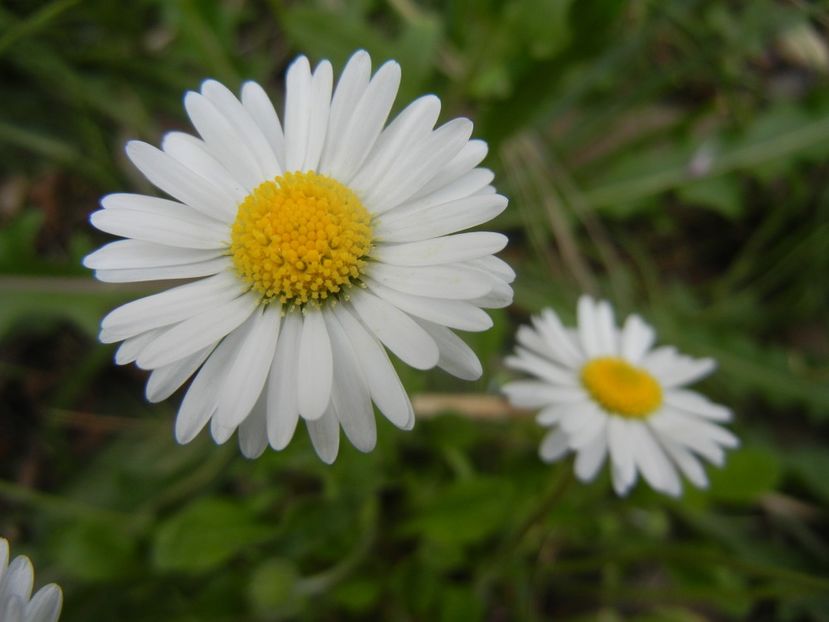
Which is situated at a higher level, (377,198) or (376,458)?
(377,198)

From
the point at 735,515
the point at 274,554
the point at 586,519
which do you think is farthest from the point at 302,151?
the point at 735,515

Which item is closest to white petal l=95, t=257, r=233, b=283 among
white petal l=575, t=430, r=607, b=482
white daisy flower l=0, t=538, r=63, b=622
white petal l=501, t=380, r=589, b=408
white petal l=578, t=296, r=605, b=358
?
white daisy flower l=0, t=538, r=63, b=622

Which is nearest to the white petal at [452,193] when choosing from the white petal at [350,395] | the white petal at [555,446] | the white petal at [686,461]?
the white petal at [350,395]

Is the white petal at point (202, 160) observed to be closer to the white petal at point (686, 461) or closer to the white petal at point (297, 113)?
the white petal at point (297, 113)

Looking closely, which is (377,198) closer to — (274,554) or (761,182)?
(274,554)

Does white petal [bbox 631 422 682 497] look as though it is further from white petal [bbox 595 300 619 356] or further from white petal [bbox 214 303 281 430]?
white petal [bbox 214 303 281 430]

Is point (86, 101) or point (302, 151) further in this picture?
point (86, 101)

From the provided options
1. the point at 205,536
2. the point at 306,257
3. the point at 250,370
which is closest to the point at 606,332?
the point at 306,257
